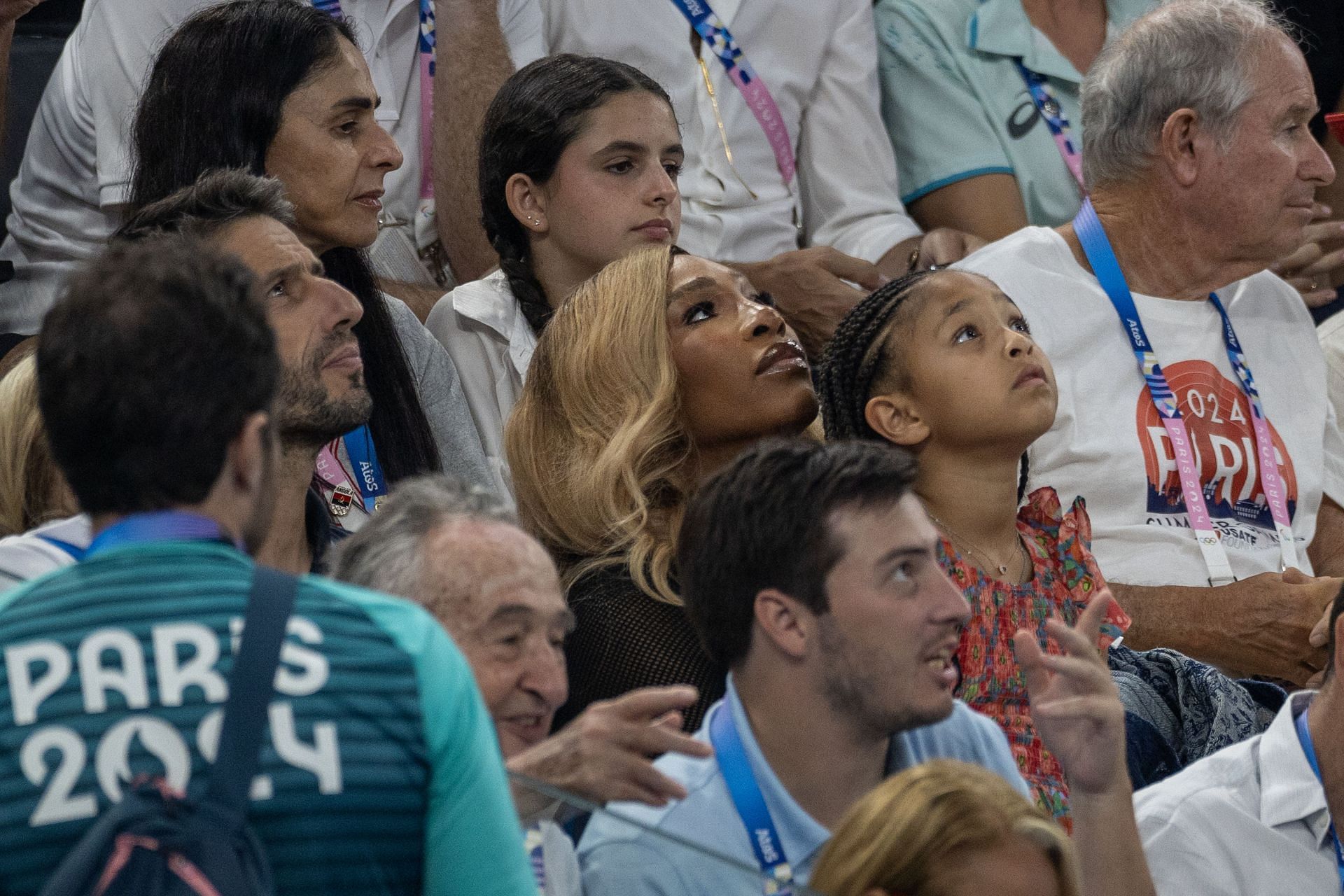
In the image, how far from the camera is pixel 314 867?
125cm

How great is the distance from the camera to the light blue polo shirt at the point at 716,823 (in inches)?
60.4

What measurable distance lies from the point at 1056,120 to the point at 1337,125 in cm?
60

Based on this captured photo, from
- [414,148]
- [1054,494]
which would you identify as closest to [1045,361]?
[1054,494]

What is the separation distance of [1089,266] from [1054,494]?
0.89 metres

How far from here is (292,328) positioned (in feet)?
7.50

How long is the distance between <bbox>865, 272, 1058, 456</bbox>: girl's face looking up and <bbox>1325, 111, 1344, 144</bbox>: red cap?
1.37 m

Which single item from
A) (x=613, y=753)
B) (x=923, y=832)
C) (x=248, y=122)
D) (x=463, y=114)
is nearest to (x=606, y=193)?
(x=463, y=114)

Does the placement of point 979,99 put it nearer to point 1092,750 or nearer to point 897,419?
point 897,419

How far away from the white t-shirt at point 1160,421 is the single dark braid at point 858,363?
647 millimetres

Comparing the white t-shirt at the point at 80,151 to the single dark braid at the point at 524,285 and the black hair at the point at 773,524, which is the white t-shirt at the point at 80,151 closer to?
the single dark braid at the point at 524,285

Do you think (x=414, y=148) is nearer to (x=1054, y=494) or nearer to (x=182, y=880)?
(x=1054, y=494)

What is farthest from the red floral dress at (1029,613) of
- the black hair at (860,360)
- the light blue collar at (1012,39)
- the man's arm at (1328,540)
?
the light blue collar at (1012,39)

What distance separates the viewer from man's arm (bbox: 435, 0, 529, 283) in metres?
3.46

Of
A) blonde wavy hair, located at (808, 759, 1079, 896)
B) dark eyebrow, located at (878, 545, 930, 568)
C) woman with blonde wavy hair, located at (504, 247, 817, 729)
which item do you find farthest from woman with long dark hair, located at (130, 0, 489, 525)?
blonde wavy hair, located at (808, 759, 1079, 896)
